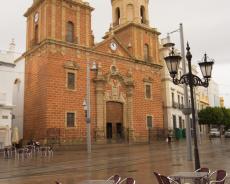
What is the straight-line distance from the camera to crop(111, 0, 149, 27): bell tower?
133 ft

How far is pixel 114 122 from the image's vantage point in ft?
115

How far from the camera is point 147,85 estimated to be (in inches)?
1549

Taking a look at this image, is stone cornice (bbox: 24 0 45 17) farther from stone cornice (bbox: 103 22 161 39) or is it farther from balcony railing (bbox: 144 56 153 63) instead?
balcony railing (bbox: 144 56 153 63)

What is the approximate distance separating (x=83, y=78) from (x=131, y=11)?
1353cm

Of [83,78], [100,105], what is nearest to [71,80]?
[83,78]

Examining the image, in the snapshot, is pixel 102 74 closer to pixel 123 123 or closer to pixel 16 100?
pixel 123 123

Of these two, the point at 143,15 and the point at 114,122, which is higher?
the point at 143,15

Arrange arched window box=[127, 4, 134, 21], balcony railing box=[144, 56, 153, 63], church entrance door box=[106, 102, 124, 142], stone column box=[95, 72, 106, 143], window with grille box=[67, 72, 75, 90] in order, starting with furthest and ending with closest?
1. arched window box=[127, 4, 134, 21]
2. balcony railing box=[144, 56, 153, 63]
3. church entrance door box=[106, 102, 124, 142]
4. stone column box=[95, 72, 106, 143]
5. window with grille box=[67, 72, 75, 90]

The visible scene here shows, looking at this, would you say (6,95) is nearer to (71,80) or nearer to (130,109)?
(71,80)

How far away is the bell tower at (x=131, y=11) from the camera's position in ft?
133

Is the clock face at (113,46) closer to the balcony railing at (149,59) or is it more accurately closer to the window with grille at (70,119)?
the balcony railing at (149,59)

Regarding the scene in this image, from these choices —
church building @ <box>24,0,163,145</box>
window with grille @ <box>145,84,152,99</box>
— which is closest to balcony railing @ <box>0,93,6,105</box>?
church building @ <box>24,0,163,145</box>

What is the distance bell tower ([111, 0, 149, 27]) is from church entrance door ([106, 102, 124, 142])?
11.8 m

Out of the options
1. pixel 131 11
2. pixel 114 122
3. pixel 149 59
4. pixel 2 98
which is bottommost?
pixel 114 122
